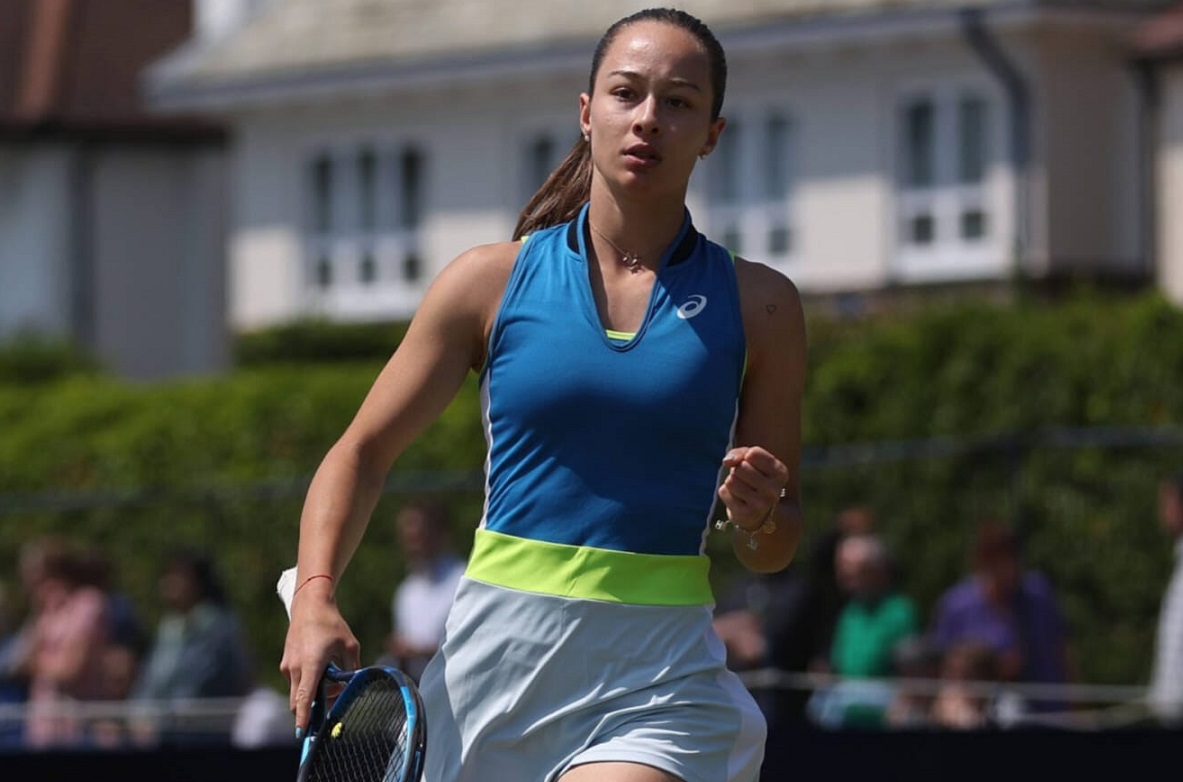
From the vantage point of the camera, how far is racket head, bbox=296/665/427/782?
164 inches

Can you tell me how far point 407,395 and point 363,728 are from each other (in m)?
0.62

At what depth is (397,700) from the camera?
166 inches

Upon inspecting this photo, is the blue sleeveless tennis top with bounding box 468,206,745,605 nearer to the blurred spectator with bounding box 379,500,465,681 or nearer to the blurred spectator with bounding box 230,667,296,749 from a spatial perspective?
the blurred spectator with bounding box 230,667,296,749

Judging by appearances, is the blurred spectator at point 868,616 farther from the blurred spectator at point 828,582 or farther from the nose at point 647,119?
the nose at point 647,119

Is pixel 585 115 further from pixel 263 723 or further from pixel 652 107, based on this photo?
pixel 263 723

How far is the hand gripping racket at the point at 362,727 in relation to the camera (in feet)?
13.7

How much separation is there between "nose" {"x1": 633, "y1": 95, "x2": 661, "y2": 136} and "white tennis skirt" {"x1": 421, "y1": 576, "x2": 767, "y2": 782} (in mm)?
846

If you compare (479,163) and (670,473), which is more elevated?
(479,163)

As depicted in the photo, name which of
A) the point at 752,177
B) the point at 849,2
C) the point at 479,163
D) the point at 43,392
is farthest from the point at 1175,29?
the point at 43,392

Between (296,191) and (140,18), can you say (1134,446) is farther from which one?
(140,18)

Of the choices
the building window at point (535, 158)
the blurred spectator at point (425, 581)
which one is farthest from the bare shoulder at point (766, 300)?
the building window at point (535, 158)

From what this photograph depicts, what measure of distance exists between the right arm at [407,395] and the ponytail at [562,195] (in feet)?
1.14

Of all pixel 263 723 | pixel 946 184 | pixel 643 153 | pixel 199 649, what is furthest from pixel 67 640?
pixel 946 184

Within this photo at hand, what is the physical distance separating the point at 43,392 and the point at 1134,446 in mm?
12492
